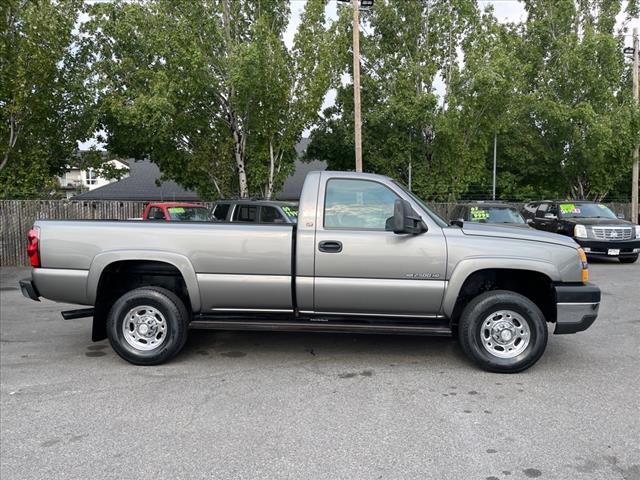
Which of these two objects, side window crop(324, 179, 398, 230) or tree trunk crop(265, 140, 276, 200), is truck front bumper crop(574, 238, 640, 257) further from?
side window crop(324, 179, 398, 230)

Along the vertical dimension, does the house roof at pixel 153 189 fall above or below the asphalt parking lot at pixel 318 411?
above

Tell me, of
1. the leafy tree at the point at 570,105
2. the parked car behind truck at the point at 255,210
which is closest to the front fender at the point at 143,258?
the parked car behind truck at the point at 255,210

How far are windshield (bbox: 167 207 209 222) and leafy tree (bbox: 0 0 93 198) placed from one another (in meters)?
5.59

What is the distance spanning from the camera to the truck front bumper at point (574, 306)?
15.6 feet

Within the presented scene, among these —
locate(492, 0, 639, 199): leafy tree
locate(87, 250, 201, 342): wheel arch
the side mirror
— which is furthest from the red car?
locate(492, 0, 639, 199): leafy tree

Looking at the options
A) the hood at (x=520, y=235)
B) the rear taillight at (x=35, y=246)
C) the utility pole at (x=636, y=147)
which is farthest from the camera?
the utility pole at (x=636, y=147)

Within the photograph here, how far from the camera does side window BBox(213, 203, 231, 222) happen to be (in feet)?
33.9

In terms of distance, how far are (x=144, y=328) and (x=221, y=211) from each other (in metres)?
5.48

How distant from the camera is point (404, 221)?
15.4 ft

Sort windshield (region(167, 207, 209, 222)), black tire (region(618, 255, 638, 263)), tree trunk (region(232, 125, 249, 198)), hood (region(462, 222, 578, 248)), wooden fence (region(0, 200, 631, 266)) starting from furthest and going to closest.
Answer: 1. tree trunk (region(232, 125, 249, 198))
2. black tire (region(618, 255, 638, 263))
3. wooden fence (region(0, 200, 631, 266))
4. windshield (region(167, 207, 209, 222))
5. hood (region(462, 222, 578, 248))

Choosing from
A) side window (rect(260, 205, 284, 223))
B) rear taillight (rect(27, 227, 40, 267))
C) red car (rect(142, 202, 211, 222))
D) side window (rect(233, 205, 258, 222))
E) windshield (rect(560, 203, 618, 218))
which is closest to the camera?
rear taillight (rect(27, 227, 40, 267))

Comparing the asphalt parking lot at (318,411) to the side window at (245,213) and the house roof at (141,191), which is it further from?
the house roof at (141,191)

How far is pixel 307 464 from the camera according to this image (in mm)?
3199

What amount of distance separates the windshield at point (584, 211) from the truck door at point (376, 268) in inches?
451
